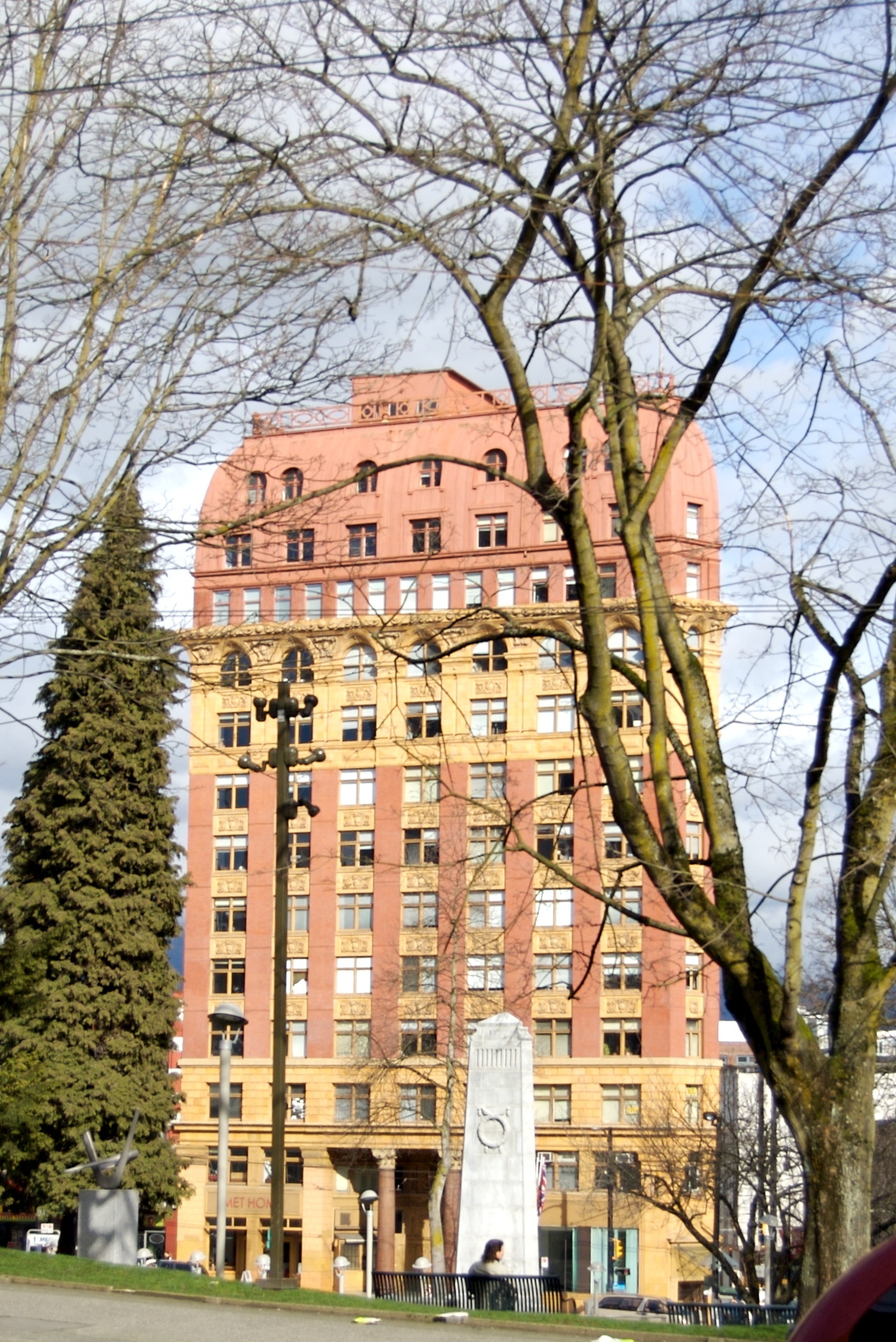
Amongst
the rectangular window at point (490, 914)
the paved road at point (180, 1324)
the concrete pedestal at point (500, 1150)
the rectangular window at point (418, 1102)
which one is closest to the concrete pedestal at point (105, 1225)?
the paved road at point (180, 1324)

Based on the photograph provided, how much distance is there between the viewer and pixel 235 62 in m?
8.59

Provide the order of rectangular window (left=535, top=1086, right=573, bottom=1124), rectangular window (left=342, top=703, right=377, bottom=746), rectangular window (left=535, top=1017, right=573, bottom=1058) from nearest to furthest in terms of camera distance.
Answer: rectangular window (left=535, top=1086, right=573, bottom=1124) → rectangular window (left=535, top=1017, right=573, bottom=1058) → rectangular window (left=342, top=703, right=377, bottom=746)

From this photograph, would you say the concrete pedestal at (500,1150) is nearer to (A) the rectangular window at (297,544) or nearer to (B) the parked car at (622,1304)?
(B) the parked car at (622,1304)

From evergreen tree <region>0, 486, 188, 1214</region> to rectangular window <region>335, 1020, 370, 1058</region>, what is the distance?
625 inches

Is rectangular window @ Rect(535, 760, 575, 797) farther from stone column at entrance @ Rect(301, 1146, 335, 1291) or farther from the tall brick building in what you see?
stone column at entrance @ Rect(301, 1146, 335, 1291)

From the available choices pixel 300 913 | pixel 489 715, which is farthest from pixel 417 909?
pixel 489 715

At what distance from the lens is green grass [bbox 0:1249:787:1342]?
12.3 metres

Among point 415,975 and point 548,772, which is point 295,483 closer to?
point 415,975

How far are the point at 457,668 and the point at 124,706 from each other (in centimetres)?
1977

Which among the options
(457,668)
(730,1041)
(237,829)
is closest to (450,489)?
(457,668)

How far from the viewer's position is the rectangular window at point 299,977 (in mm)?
59281

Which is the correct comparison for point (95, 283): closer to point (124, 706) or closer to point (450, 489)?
point (124, 706)

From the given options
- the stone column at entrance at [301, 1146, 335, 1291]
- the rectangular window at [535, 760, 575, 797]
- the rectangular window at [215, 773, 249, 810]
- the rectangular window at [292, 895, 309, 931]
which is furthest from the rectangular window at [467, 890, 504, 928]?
the stone column at entrance at [301, 1146, 335, 1291]

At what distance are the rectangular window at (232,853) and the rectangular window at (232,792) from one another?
3.58ft
